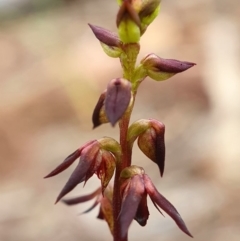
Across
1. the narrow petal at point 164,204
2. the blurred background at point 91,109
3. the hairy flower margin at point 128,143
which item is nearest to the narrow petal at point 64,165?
the hairy flower margin at point 128,143

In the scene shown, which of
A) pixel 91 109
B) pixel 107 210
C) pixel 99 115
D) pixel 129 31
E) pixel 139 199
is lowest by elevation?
pixel 91 109

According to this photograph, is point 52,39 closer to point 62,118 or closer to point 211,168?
point 62,118

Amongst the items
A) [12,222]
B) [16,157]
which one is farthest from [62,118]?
[12,222]

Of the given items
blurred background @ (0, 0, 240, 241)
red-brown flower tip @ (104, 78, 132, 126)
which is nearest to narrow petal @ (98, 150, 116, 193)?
red-brown flower tip @ (104, 78, 132, 126)

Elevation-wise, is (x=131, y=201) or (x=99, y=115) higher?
(x=99, y=115)

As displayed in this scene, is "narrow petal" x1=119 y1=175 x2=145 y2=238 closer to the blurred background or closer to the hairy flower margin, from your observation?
the hairy flower margin

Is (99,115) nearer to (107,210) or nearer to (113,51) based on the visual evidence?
(113,51)

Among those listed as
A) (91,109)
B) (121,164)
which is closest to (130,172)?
(121,164)

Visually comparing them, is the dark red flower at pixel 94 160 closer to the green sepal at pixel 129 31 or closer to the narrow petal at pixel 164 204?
the narrow petal at pixel 164 204
